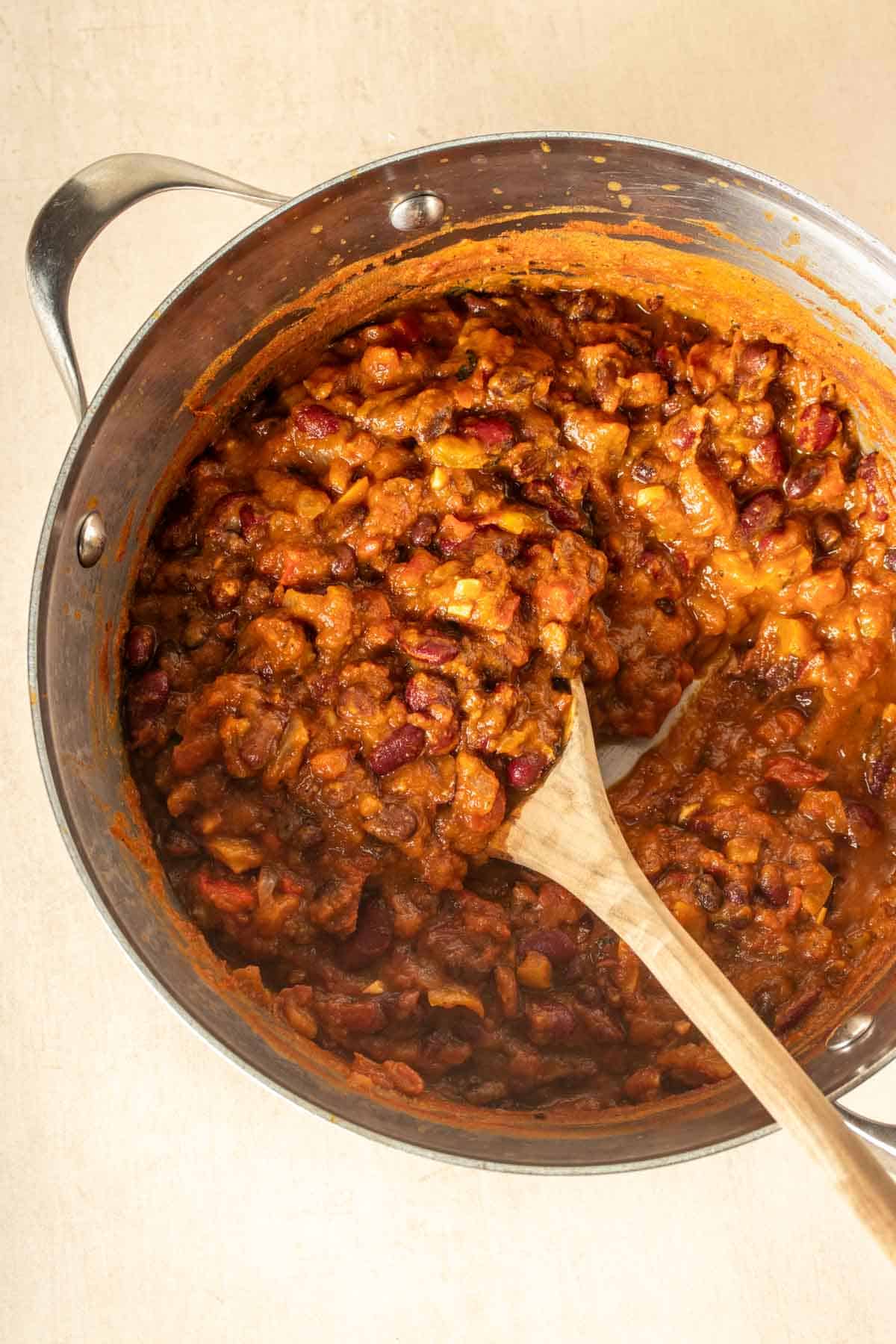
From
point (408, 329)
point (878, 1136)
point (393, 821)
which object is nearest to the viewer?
point (878, 1136)

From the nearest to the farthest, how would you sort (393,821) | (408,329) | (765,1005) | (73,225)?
(73,225)
(393,821)
(765,1005)
(408,329)

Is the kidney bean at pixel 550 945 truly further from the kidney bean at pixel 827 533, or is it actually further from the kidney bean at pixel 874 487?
the kidney bean at pixel 874 487

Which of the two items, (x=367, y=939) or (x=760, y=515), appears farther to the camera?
(x=760, y=515)

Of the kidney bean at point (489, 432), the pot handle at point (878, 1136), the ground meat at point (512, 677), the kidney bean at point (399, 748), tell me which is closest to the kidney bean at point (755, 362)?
the ground meat at point (512, 677)

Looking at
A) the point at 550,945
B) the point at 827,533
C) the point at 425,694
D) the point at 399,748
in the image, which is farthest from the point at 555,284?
the point at 550,945

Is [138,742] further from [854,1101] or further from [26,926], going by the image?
[854,1101]

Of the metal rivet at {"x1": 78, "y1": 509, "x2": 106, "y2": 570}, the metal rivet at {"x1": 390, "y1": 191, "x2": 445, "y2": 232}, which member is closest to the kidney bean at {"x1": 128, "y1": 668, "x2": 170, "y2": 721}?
the metal rivet at {"x1": 78, "y1": 509, "x2": 106, "y2": 570}

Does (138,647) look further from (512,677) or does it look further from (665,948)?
(665,948)
